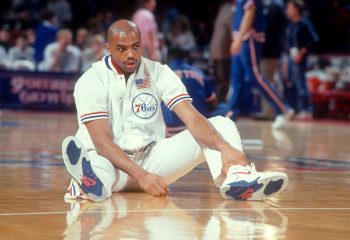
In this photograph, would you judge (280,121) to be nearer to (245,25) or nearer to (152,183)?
(245,25)

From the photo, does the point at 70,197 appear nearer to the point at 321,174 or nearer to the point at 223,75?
the point at 321,174

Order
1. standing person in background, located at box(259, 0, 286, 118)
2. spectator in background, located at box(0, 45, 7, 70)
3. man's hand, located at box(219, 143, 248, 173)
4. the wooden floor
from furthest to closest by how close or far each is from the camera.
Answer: spectator in background, located at box(0, 45, 7, 70)
standing person in background, located at box(259, 0, 286, 118)
man's hand, located at box(219, 143, 248, 173)
the wooden floor

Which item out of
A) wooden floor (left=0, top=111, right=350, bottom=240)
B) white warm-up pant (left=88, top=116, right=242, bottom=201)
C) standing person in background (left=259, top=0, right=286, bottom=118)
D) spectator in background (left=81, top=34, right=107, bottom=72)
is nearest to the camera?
wooden floor (left=0, top=111, right=350, bottom=240)

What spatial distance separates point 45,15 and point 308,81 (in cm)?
503

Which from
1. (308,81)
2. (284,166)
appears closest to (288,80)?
(308,81)

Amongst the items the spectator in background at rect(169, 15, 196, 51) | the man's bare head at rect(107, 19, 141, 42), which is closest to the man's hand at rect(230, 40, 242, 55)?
the spectator in background at rect(169, 15, 196, 51)

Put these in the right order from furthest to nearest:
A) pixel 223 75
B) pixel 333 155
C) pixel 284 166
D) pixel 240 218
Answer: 1. pixel 223 75
2. pixel 333 155
3. pixel 284 166
4. pixel 240 218

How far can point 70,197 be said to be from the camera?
652 centimetres

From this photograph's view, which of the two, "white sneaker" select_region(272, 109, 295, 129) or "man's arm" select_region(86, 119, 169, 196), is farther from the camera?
"white sneaker" select_region(272, 109, 295, 129)

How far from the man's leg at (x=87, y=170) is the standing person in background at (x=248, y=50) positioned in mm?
7551

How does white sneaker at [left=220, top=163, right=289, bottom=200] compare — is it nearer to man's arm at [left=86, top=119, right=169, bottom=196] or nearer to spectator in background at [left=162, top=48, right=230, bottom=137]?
man's arm at [left=86, top=119, right=169, bottom=196]

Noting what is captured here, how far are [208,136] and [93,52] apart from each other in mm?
12601

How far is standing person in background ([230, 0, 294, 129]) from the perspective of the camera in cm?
1427

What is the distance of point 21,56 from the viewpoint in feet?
64.5
